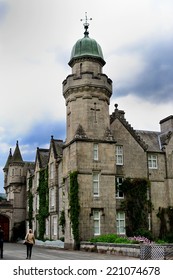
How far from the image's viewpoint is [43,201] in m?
42.2

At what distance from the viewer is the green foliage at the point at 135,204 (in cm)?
3331

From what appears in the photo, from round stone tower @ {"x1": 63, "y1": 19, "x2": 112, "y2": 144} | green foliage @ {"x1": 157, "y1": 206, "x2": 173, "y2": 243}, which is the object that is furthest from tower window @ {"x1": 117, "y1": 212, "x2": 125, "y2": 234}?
round stone tower @ {"x1": 63, "y1": 19, "x2": 112, "y2": 144}

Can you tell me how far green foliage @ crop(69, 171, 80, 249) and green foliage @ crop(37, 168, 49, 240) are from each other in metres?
10.2

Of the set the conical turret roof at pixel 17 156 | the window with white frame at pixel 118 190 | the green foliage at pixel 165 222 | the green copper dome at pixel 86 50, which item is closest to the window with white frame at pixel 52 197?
the window with white frame at pixel 118 190

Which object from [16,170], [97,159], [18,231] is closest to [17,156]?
[16,170]

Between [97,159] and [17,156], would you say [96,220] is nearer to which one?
[97,159]

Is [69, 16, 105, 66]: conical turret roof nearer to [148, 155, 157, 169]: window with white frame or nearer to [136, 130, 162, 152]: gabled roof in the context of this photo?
[136, 130, 162, 152]: gabled roof

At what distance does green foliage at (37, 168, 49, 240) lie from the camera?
1610 inches

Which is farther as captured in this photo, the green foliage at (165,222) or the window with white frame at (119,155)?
the window with white frame at (119,155)

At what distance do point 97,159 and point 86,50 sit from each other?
32.2ft

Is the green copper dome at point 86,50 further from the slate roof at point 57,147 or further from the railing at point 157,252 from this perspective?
the railing at point 157,252

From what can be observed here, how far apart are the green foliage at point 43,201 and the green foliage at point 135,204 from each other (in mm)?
10404
